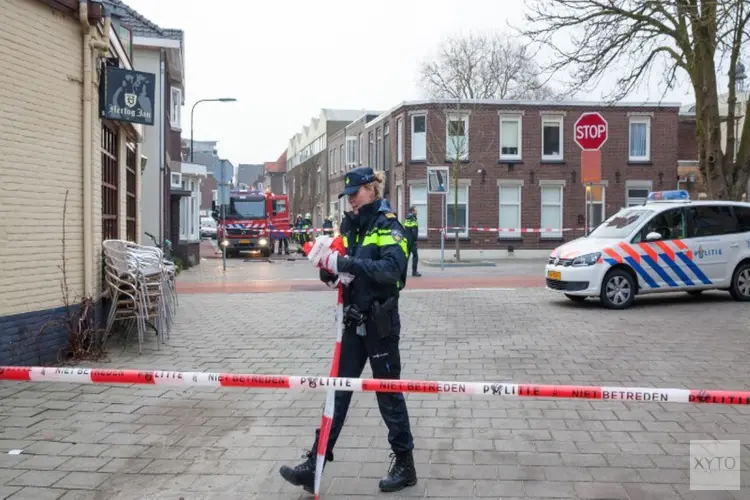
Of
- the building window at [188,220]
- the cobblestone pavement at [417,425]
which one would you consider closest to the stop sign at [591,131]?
the cobblestone pavement at [417,425]

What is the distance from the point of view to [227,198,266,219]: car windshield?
1307 inches

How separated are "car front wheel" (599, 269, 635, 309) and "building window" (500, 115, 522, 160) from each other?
65.1ft

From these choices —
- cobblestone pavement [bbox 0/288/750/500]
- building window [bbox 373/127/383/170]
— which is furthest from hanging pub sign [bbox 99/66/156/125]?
building window [bbox 373/127/383/170]

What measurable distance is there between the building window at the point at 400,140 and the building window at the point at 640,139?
9588 mm

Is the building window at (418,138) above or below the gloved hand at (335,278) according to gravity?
above

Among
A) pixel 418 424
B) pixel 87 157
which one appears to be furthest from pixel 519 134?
pixel 418 424

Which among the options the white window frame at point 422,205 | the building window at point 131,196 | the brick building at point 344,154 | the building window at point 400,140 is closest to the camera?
the building window at point 131,196

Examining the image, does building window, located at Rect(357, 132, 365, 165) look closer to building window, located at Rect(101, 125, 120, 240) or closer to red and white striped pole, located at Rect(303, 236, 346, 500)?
building window, located at Rect(101, 125, 120, 240)

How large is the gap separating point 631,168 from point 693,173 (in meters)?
5.63

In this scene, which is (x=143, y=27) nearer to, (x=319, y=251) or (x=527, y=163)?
(x=527, y=163)

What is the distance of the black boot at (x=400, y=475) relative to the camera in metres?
Result: 4.35

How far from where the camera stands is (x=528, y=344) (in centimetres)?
920

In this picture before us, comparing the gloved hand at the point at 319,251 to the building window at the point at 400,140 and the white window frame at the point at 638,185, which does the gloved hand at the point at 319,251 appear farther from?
the white window frame at the point at 638,185

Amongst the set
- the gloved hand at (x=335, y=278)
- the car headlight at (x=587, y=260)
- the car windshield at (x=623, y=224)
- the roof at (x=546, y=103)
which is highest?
the roof at (x=546, y=103)
